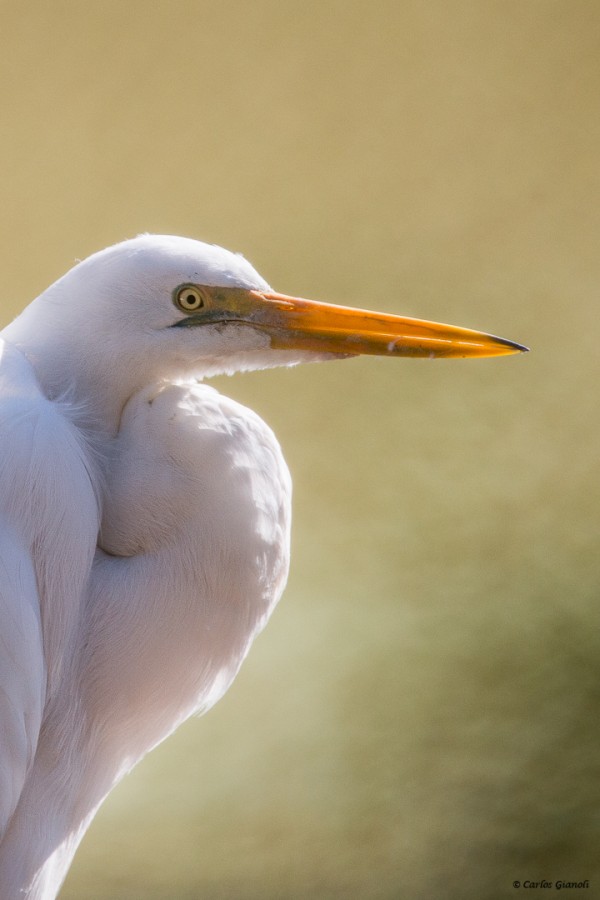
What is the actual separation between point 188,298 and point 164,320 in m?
0.03

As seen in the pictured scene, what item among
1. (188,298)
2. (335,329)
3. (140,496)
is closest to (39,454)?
(140,496)

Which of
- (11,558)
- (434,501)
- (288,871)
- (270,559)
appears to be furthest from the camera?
(434,501)

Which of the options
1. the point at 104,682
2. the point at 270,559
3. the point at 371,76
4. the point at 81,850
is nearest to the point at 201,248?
the point at 270,559

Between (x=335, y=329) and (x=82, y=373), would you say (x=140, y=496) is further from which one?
(x=335, y=329)

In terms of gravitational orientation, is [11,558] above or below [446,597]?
above

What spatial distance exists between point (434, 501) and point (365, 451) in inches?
9.4

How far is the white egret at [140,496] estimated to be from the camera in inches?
44.4

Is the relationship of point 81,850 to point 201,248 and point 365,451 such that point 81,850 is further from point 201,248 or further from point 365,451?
point 201,248

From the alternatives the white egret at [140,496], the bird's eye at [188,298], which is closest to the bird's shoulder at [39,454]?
the white egret at [140,496]

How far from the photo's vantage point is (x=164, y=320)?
1140 mm

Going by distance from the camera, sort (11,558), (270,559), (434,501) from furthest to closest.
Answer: (434,501) < (270,559) < (11,558)

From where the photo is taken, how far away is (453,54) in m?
3.07

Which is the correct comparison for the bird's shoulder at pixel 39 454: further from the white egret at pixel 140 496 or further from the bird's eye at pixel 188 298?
the bird's eye at pixel 188 298

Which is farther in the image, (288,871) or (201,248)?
(288,871)
